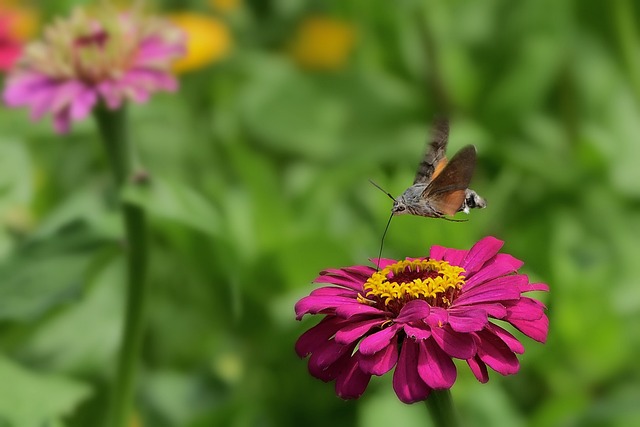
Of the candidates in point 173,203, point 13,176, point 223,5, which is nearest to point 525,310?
point 173,203

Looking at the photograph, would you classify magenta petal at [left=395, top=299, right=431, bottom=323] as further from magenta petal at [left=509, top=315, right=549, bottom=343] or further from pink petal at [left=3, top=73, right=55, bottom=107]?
pink petal at [left=3, top=73, right=55, bottom=107]

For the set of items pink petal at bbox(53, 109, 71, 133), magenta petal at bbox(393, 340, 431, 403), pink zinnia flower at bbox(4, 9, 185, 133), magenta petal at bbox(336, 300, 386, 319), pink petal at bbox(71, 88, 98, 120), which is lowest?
magenta petal at bbox(393, 340, 431, 403)

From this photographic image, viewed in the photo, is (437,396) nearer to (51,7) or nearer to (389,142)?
(389,142)

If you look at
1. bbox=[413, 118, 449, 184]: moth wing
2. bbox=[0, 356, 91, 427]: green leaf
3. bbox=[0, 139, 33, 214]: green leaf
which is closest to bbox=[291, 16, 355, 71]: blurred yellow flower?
bbox=[0, 139, 33, 214]: green leaf

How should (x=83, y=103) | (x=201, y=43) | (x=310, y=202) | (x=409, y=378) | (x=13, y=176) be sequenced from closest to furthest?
(x=409, y=378) → (x=83, y=103) → (x=13, y=176) → (x=310, y=202) → (x=201, y=43)

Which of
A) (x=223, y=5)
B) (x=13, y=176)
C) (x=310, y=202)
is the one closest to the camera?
(x=13, y=176)

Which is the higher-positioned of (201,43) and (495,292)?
(201,43)

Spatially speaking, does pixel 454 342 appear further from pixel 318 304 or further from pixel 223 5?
pixel 223 5

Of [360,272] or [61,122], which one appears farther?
[61,122]
